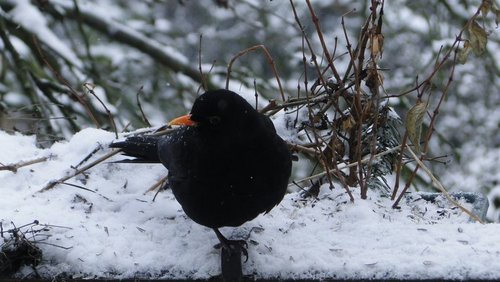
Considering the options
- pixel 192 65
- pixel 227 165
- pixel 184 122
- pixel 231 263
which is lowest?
pixel 231 263

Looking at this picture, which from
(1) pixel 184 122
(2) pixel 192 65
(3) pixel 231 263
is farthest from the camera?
(2) pixel 192 65

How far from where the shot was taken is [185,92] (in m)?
5.55

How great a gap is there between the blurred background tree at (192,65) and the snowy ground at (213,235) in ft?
1.55

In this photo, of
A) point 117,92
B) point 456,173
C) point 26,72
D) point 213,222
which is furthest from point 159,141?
point 456,173

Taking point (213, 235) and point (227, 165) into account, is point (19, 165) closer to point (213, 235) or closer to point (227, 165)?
point (213, 235)

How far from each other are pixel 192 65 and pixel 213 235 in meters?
2.71

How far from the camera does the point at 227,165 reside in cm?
243

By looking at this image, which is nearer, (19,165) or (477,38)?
(477,38)

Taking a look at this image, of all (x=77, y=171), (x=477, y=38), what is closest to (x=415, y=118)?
(x=477, y=38)

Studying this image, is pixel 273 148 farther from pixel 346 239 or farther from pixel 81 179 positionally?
pixel 81 179

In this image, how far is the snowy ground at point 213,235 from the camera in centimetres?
225

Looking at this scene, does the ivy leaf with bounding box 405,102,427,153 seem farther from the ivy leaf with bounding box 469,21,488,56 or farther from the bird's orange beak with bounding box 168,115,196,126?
the bird's orange beak with bounding box 168,115,196,126

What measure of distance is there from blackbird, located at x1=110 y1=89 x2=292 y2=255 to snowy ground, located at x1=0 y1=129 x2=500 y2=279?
0.41 feet

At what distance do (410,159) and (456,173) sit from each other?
417 centimetres
